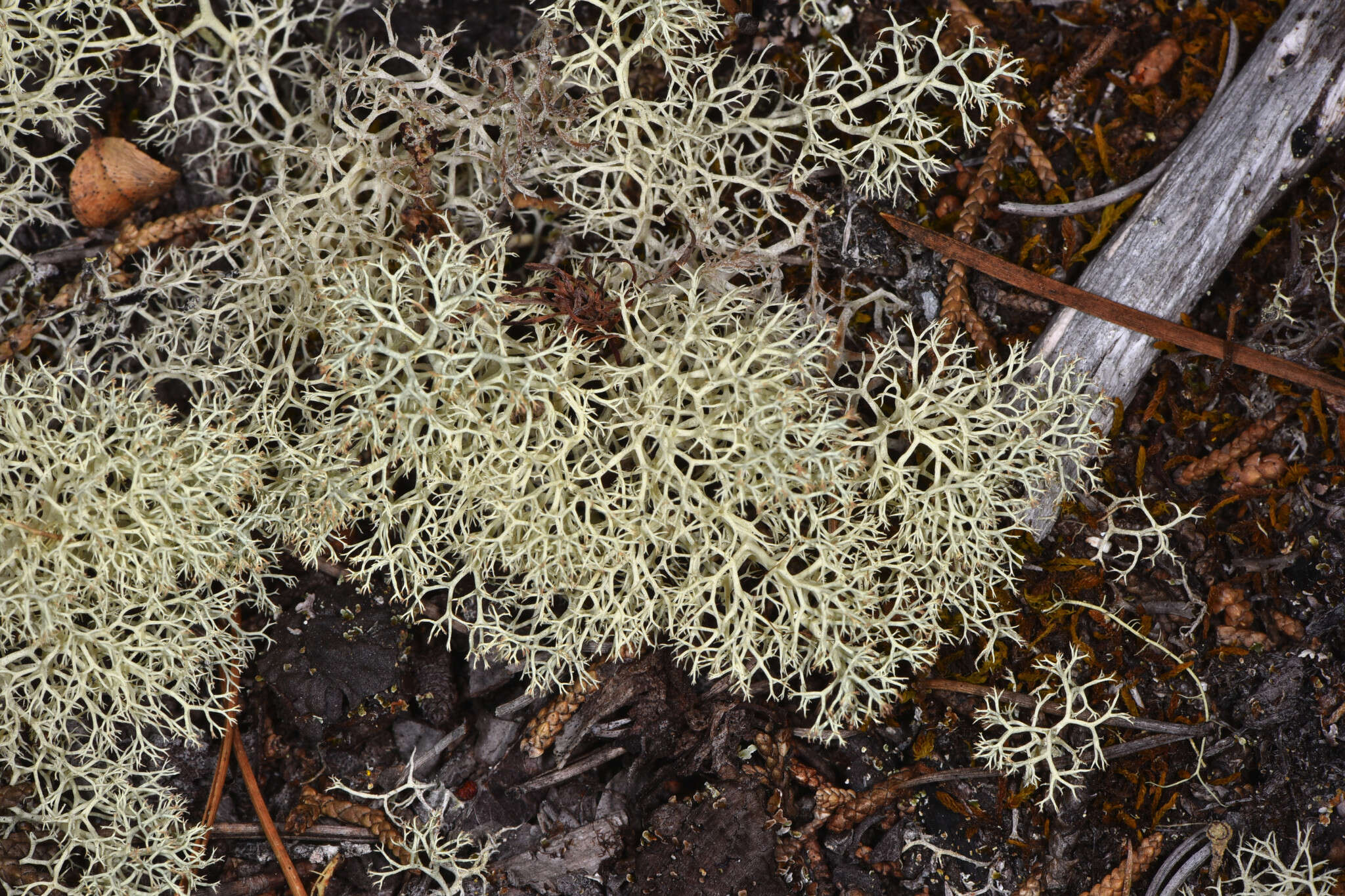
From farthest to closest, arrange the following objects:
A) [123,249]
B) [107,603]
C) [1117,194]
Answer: [123,249] < [1117,194] < [107,603]

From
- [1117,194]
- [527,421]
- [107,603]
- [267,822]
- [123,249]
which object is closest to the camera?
[527,421]

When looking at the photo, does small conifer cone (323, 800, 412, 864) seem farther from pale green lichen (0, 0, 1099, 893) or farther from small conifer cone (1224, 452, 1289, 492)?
small conifer cone (1224, 452, 1289, 492)

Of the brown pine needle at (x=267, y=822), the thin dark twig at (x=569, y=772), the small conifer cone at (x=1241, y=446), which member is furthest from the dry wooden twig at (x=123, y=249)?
the small conifer cone at (x=1241, y=446)

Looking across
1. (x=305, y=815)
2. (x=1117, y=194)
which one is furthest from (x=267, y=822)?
(x=1117, y=194)

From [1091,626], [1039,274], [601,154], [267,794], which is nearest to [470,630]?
[267,794]

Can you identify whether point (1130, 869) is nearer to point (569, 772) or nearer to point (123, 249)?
point (569, 772)

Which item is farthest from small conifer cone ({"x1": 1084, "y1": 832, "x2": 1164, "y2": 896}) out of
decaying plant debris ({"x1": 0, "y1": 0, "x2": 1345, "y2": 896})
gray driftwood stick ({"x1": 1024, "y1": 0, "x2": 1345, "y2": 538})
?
gray driftwood stick ({"x1": 1024, "y1": 0, "x2": 1345, "y2": 538})

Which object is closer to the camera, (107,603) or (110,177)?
(107,603)
